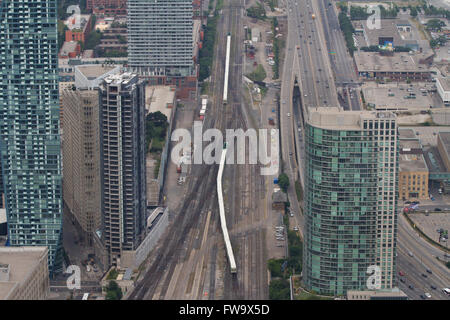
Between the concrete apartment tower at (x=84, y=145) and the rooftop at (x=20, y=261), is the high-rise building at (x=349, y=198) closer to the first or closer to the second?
the rooftop at (x=20, y=261)

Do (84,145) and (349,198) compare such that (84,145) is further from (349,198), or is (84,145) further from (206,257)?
(349,198)

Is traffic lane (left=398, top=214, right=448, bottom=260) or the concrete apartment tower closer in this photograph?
the concrete apartment tower

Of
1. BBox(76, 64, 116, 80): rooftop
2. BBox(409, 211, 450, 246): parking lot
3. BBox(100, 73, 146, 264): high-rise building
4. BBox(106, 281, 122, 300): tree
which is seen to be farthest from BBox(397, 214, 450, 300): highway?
BBox(76, 64, 116, 80): rooftop

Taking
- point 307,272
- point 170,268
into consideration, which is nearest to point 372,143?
point 307,272

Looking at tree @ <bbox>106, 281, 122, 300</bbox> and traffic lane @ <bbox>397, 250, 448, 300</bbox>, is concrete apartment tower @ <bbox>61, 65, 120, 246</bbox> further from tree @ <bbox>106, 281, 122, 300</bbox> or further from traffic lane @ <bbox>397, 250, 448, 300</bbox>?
traffic lane @ <bbox>397, 250, 448, 300</bbox>
